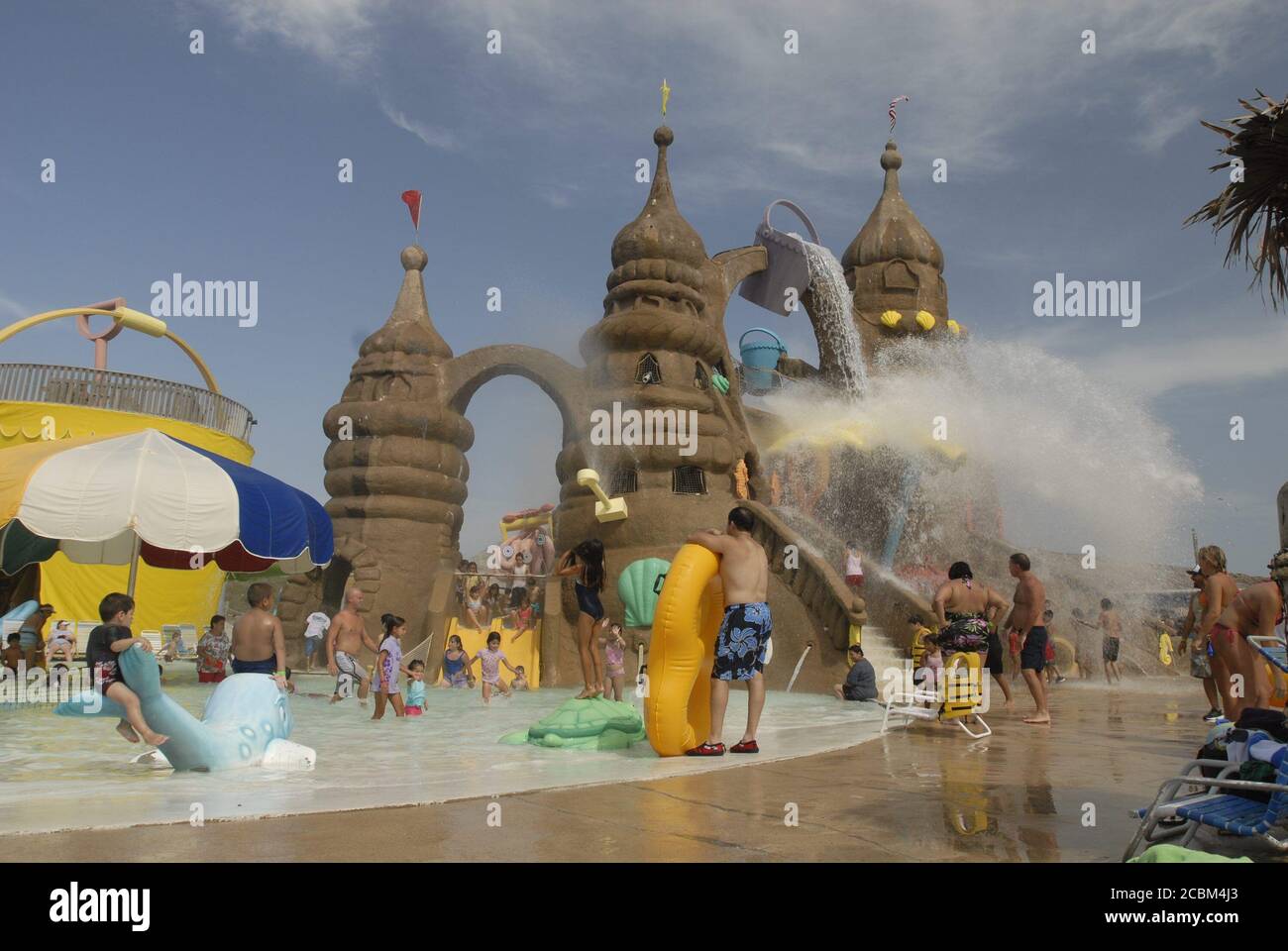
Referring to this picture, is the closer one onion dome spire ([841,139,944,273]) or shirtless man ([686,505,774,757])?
shirtless man ([686,505,774,757])

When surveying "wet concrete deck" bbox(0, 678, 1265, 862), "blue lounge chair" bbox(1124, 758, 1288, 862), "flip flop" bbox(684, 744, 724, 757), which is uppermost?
"blue lounge chair" bbox(1124, 758, 1288, 862)

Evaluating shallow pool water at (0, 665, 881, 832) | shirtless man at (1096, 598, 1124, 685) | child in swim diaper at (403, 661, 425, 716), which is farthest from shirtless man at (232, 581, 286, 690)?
shirtless man at (1096, 598, 1124, 685)

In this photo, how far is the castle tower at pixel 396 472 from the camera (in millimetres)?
20391

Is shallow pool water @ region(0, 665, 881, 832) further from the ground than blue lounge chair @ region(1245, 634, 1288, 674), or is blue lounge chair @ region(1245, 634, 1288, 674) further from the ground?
blue lounge chair @ region(1245, 634, 1288, 674)

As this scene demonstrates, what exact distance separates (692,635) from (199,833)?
3766 mm

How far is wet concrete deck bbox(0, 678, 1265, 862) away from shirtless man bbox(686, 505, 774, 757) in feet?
1.85

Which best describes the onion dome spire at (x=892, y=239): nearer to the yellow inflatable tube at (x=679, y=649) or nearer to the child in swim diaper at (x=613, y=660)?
the child in swim diaper at (x=613, y=660)

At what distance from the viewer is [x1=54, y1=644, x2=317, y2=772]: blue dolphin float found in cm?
600

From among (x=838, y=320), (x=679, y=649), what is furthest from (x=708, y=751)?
(x=838, y=320)

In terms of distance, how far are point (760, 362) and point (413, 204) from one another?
1050 cm

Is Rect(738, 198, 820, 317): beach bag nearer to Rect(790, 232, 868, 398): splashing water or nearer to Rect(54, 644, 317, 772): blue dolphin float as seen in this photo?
Rect(790, 232, 868, 398): splashing water

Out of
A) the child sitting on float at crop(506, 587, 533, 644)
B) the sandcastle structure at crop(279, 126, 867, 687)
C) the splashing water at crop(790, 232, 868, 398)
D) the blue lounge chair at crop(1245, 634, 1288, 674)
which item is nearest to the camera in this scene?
the blue lounge chair at crop(1245, 634, 1288, 674)

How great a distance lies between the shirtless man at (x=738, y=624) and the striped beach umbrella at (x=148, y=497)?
7.47 meters

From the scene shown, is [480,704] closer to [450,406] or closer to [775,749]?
[775,749]
